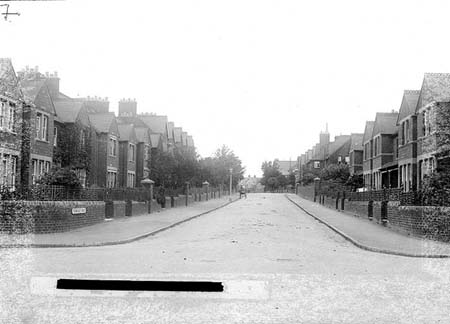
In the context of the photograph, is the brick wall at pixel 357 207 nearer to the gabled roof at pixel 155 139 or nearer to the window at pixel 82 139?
the window at pixel 82 139

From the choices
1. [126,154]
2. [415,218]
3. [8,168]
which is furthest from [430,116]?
[126,154]

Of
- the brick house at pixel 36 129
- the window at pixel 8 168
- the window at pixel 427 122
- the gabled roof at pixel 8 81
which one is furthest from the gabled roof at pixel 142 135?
the window at pixel 427 122

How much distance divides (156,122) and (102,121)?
17.9m

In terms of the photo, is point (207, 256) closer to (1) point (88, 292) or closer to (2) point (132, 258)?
(2) point (132, 258)

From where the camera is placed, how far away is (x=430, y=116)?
29344mm

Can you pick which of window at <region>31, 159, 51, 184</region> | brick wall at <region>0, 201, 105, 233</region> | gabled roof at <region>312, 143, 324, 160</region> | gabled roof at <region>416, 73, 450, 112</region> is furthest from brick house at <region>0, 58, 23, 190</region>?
gabled roof at <region>312, 143, 324, 160</region>

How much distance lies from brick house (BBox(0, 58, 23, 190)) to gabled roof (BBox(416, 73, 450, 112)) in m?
22.7

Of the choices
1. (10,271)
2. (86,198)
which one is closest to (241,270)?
(10,271)

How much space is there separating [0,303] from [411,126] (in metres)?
30.0

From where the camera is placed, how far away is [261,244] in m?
16.0

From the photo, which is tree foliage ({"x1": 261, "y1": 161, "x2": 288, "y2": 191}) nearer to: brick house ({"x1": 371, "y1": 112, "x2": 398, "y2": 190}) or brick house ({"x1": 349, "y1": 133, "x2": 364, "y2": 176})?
brick house ({"x1": 349, "y1": 133, "x2": 364, "y2": 176})

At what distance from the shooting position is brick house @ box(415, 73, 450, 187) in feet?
89.8

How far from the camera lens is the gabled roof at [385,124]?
43781 millimetres

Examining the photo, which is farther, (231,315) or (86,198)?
(86,198)
